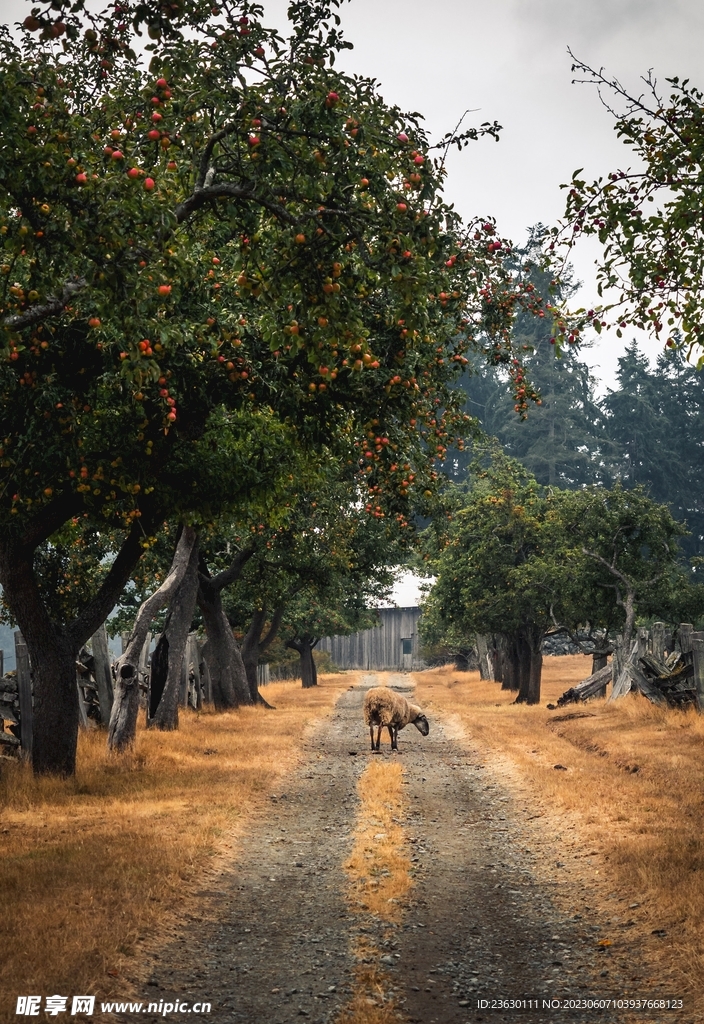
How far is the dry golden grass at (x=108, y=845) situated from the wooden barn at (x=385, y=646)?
56.8 meters

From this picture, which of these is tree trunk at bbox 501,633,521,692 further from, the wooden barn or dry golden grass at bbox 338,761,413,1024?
the wooden barn

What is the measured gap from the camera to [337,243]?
8859 mm

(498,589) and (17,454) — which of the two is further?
(498,589)

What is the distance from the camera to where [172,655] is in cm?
2380

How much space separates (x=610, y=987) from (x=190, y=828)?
20.6ft

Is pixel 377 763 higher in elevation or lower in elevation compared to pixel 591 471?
lower

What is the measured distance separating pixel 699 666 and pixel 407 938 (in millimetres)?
15678

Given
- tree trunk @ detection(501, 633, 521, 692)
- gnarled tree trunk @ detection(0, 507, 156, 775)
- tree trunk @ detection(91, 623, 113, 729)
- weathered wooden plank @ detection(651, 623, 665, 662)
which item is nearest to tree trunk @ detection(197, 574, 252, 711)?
tree trunk @ detection(91, 623, 113, 729)

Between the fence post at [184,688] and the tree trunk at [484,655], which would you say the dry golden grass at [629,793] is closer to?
the fence post at [184,688]

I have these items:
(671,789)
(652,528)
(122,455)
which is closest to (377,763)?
(671,789)

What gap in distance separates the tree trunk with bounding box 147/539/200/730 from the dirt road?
11.0 m

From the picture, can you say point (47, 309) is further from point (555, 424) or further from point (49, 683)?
point (555, 424)

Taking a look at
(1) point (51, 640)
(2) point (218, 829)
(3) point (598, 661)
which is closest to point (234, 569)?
(3) point (598, 661)

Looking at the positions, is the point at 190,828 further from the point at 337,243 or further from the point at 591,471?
the point at 591,471
